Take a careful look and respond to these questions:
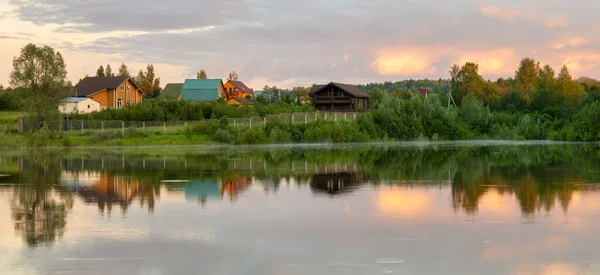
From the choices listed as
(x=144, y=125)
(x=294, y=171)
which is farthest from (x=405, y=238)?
(x=144, y=125)

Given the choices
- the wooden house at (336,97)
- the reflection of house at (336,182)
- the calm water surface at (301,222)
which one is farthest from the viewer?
the wooden house at (336,97)

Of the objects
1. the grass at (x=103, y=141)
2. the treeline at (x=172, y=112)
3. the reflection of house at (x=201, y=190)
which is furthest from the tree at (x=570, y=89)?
the reflection of house at (x=201, y=190)

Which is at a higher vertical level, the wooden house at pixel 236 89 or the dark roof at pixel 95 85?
the wooden house at pixel 236 89

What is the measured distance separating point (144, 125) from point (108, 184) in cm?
4118

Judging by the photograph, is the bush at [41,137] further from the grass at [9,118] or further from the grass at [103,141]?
the grass at [9,118]

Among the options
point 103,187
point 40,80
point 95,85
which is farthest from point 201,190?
point 95,85

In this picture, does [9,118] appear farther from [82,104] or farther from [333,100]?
[333,100]

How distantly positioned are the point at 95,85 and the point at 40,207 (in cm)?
7510

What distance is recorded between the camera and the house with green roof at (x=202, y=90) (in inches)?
4770

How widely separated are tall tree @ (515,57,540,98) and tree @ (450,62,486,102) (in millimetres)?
10861

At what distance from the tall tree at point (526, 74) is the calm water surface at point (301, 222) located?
92461 millimetres

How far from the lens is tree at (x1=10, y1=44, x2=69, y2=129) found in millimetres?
63125

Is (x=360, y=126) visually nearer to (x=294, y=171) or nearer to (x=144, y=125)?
(x=144, y=125)

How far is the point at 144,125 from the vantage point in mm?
67688
